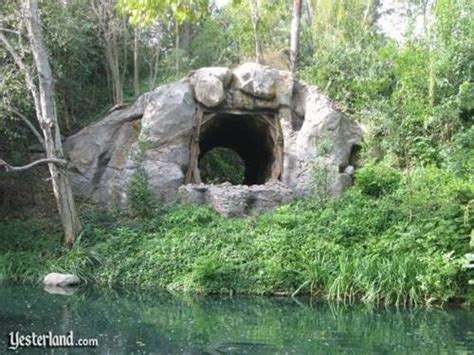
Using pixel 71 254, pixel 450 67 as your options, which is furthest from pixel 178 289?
pixel 450 67

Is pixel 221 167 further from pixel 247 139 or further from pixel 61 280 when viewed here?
pixel 61 280

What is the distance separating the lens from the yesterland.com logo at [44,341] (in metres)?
7.10

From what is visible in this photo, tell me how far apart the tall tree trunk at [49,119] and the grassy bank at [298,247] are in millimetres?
460

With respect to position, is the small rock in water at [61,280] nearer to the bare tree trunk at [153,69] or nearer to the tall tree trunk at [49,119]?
the tall tree trunk at [49,119]

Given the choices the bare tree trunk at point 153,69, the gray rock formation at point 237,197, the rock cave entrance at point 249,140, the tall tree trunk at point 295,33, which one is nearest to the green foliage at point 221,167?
the rock cave entrance at point 249,140

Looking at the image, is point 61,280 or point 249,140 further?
point 249,140

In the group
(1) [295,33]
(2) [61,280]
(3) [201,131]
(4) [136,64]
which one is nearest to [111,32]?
(4) [136,64]

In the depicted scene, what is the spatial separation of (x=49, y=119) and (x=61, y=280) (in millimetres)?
3719

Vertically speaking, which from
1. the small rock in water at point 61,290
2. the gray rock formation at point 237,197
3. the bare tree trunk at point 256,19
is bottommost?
the small rock in water at point 61,290

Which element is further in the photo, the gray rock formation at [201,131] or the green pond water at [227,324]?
the gray rock formation at [201,131]

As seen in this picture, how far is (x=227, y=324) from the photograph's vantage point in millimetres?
8852

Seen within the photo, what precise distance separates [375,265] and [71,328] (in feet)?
18.3

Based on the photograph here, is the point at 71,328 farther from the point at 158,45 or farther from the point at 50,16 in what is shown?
the point at 158,45

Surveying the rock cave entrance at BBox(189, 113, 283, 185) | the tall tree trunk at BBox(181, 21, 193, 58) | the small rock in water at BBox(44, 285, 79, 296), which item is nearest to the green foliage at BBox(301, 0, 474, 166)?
the rock cave entrance at BBox(189, 113, 283, 185)
